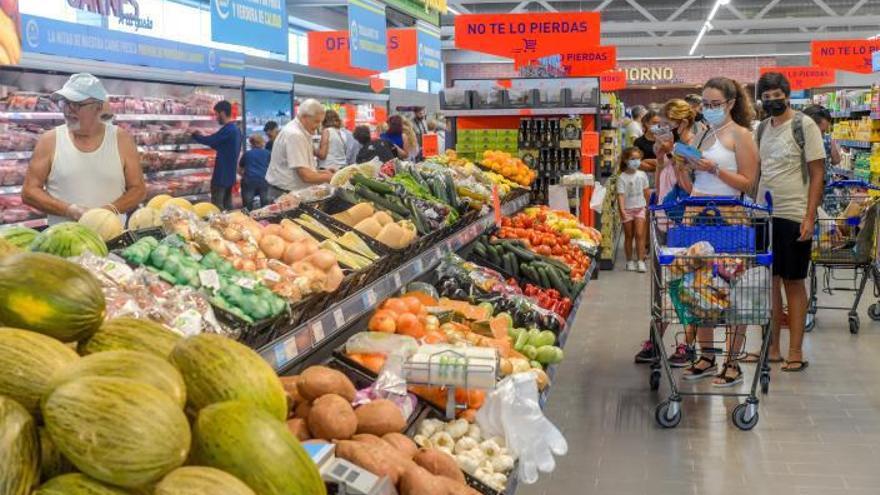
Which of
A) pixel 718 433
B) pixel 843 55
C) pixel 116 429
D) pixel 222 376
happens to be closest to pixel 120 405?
pixel 116 429

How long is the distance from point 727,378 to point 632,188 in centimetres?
524

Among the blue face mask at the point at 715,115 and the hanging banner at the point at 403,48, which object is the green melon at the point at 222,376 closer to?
the blue face mask at the point at 715,115

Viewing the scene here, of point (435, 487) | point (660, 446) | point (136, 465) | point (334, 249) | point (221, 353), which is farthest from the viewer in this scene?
point (660, 446)

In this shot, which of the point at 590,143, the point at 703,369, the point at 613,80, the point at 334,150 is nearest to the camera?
the point at 703,369

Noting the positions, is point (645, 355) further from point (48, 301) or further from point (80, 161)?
point (48, 301)

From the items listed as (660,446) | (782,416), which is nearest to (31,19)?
(660,446)

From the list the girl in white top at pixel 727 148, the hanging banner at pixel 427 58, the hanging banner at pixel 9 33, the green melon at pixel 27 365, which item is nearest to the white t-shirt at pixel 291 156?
the hanging banner at pixel 9 33

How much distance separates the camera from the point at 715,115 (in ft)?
18.9

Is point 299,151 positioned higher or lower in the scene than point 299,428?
higher

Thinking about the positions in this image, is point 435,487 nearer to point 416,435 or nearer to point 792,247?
point 416,435

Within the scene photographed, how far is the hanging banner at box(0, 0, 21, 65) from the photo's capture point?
6.38 m

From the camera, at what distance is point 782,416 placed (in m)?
5.54

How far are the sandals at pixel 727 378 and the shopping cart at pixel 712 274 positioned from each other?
619mm

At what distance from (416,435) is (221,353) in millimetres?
1434
